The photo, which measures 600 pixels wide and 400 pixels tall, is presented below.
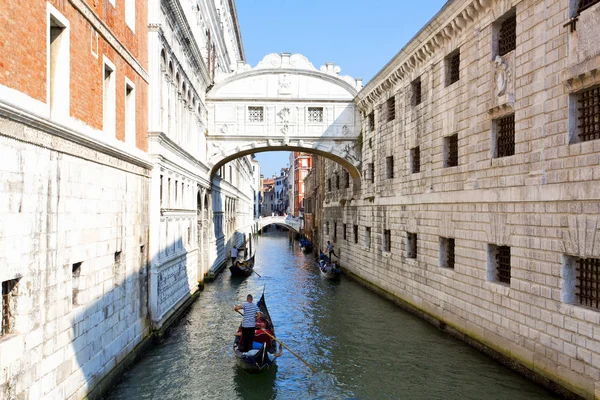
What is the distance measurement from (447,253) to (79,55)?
29.8 ft

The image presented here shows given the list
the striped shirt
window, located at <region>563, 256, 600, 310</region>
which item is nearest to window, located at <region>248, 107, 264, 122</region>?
the striped shirt

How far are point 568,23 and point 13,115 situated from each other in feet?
24.8

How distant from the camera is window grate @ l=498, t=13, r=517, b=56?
383 inches

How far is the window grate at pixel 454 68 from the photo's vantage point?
12.2m

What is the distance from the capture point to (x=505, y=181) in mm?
9477

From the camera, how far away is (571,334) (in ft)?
24.6

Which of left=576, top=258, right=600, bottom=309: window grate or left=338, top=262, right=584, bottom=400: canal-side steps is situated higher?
left=576, top=258, right=600, bottom=309: window grate

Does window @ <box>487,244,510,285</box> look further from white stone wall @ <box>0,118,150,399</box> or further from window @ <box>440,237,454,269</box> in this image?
white stone wall @ <box>0,118,150,399</box>

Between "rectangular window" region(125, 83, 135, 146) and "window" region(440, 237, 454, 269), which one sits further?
"window" region(440, 237, 454, 269)

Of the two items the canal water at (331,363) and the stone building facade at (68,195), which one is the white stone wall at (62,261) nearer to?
the stone building facade at (68,195)

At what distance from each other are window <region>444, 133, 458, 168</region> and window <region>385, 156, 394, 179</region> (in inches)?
176

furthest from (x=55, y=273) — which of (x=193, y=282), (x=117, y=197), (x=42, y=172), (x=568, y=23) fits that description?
(x=193, y=282)

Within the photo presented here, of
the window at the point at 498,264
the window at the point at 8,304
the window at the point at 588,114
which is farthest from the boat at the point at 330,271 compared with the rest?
the window at the point at 8,304

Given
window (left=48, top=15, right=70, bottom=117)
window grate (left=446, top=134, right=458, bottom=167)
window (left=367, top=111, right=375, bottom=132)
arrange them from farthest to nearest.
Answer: window (left=367, top=111, right=375, bottom=132) → window grate (left=446, top=134, right=458, bottom=167) → window (left=48, top=15, right=70, bottom=117)
